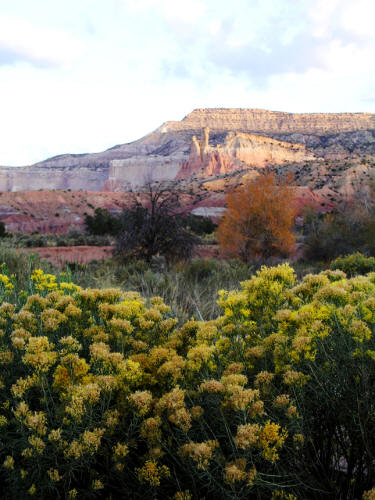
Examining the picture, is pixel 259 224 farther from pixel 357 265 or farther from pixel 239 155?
pixel 239 155

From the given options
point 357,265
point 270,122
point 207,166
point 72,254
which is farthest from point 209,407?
point 270,122

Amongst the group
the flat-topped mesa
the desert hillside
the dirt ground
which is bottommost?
the dirt ground

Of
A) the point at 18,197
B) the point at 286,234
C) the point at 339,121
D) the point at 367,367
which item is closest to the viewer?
the point at 367,367

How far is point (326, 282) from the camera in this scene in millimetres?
2396

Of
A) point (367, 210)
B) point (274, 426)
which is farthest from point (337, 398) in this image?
point (367, 210)

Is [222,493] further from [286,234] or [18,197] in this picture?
[18,197]

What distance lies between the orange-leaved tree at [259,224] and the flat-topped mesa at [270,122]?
10825 centimetres

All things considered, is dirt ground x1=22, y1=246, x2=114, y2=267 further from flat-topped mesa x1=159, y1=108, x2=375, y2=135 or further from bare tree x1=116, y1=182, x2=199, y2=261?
flat-topped mesa x1=159, y1=108, x2=375, y2=135

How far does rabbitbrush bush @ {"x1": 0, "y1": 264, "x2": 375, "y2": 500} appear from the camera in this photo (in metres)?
1.72

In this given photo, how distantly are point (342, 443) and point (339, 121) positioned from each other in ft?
458

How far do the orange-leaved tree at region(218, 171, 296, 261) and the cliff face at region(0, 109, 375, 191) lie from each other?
2716 inches

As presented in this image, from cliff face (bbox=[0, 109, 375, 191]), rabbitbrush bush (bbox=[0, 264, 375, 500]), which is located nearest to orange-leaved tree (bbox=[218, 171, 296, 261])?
rabbitbrush bush (bbox=[0, 264, 375, 500])

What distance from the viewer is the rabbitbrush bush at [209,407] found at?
1719mm

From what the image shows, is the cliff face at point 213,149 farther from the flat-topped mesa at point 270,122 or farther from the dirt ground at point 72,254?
the dirt ground at point 72,254
